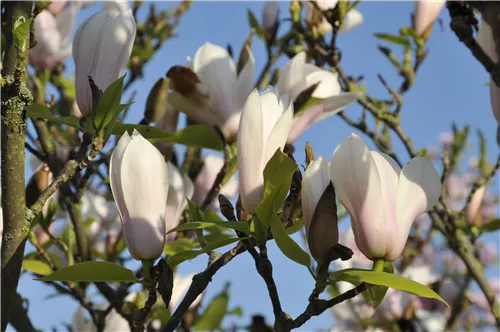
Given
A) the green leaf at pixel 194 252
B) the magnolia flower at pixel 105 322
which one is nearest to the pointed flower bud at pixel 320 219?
the green leaf at pixel 194 252

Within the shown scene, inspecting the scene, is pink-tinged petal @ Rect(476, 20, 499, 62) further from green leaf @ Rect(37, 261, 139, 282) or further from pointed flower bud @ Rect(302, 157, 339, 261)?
green leaf @ Rect(37, 261, 139, 282)

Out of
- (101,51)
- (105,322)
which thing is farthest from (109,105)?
(105,322)

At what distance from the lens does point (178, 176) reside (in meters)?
1.45

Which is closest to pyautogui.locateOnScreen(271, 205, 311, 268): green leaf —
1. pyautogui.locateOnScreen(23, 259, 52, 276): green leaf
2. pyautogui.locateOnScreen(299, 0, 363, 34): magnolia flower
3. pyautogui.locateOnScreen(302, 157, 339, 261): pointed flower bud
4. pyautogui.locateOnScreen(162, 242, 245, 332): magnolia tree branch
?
pyautogui.locateOnScreen(302, 157, 339, 261): pointed flower bud

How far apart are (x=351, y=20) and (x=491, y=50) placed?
0.90 m

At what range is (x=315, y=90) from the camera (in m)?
1.32

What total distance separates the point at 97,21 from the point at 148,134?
20cm

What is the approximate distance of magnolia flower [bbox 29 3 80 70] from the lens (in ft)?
5.21

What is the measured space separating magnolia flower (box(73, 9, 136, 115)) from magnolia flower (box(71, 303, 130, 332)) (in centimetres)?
64

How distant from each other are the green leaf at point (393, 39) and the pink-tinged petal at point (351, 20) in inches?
2.4

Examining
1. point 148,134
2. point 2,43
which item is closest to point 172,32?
point 2,43

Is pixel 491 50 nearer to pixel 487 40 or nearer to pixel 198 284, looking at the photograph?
pixel 487 40

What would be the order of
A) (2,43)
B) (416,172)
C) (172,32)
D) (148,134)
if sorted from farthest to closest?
(172,32) → (2,43) → (148,134) → (416,172)

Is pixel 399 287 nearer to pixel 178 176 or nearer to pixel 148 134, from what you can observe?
pixel 148 134
